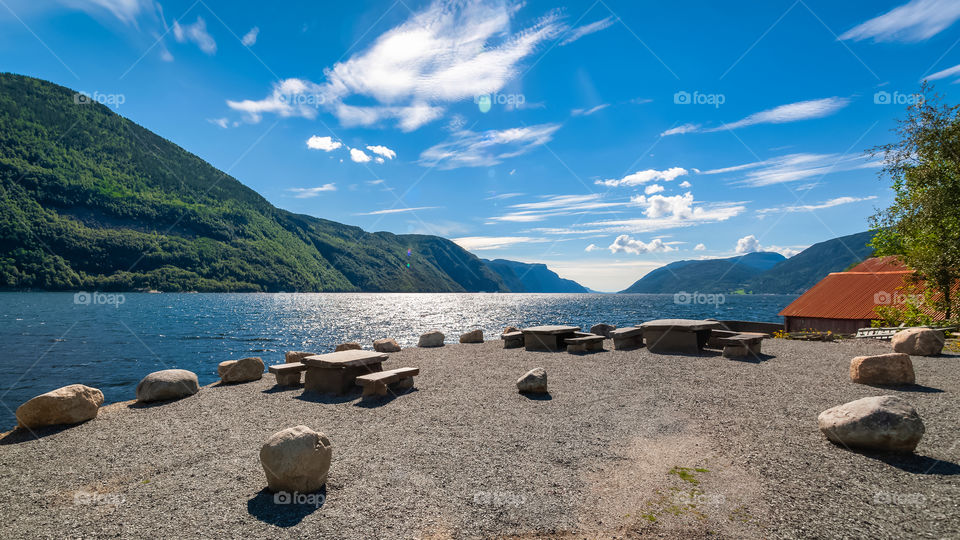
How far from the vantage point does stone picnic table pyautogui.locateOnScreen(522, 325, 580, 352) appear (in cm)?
2078


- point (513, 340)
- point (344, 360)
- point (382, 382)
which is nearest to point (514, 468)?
point (382, 382)

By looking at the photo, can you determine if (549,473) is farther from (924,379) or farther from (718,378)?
(924,379)

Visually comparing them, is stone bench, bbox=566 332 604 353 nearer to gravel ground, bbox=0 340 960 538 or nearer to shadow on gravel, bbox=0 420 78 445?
gravel ground, bbox=0 340 960 538

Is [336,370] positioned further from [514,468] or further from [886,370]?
[886,370]

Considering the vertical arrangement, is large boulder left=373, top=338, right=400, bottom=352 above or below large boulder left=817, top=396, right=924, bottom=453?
below

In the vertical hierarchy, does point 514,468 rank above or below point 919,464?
below

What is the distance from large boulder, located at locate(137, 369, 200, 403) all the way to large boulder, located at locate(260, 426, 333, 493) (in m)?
8.55

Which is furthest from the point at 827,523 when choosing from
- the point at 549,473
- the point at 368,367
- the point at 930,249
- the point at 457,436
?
the point at 930,249

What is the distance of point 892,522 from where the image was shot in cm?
530

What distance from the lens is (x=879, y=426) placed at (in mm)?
7035

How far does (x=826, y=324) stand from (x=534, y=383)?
2627 centimetres

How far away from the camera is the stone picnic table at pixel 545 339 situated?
68.2ft

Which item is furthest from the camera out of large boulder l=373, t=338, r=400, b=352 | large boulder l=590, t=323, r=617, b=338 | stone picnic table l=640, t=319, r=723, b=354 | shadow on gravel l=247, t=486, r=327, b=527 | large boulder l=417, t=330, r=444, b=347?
large boulder l=590, t=323, r=617, b=338

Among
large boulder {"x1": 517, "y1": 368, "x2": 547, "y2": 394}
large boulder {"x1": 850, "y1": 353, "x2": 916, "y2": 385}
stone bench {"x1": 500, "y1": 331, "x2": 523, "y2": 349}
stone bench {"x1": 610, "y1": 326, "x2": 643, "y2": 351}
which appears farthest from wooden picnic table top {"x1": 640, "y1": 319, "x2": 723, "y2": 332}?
large boulder {"x1": 517, "y1": 368, "x2": 547, "y2": 394}
